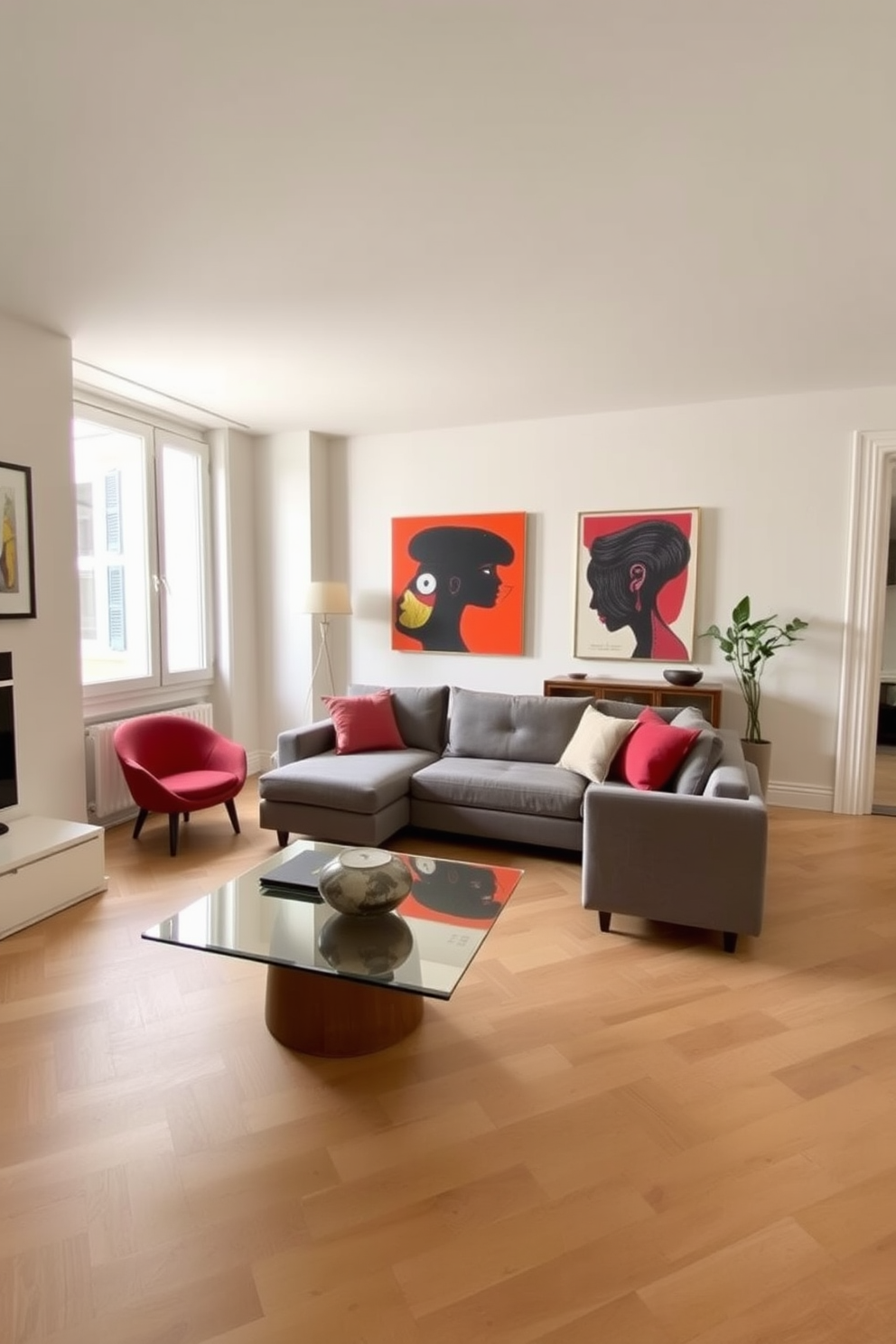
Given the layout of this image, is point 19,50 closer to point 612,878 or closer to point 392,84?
point 392,84

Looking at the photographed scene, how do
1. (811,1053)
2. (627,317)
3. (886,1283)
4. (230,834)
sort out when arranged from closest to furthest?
(886,1283), (811,1053), (627,317), (230,834)

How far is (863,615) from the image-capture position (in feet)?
14.0

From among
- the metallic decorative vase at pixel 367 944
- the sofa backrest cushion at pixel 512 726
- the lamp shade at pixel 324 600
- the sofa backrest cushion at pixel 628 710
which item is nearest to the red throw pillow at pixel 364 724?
the sofa backrest cushion at pixel 512 726

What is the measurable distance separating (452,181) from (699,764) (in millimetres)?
2463

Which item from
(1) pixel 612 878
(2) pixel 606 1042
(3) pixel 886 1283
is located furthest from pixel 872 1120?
(1) pixel 612 878

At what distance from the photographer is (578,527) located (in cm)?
485

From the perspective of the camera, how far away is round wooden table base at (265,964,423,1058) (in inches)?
81.7

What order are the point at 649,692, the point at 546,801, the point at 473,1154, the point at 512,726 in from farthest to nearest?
the point at 649,692 → the point at 512,726 → the point at 546,801 → the point at 473,1154

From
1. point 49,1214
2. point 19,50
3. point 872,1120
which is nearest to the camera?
point 49,1214

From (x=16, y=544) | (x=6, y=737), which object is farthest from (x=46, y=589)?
(x=6, y=737)

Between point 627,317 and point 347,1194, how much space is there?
132 inches

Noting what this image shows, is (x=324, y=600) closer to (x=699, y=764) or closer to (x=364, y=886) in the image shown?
(x=699, y=764)

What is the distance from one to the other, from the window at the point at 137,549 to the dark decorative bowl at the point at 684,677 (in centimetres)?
332

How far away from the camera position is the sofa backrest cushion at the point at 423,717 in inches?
171
